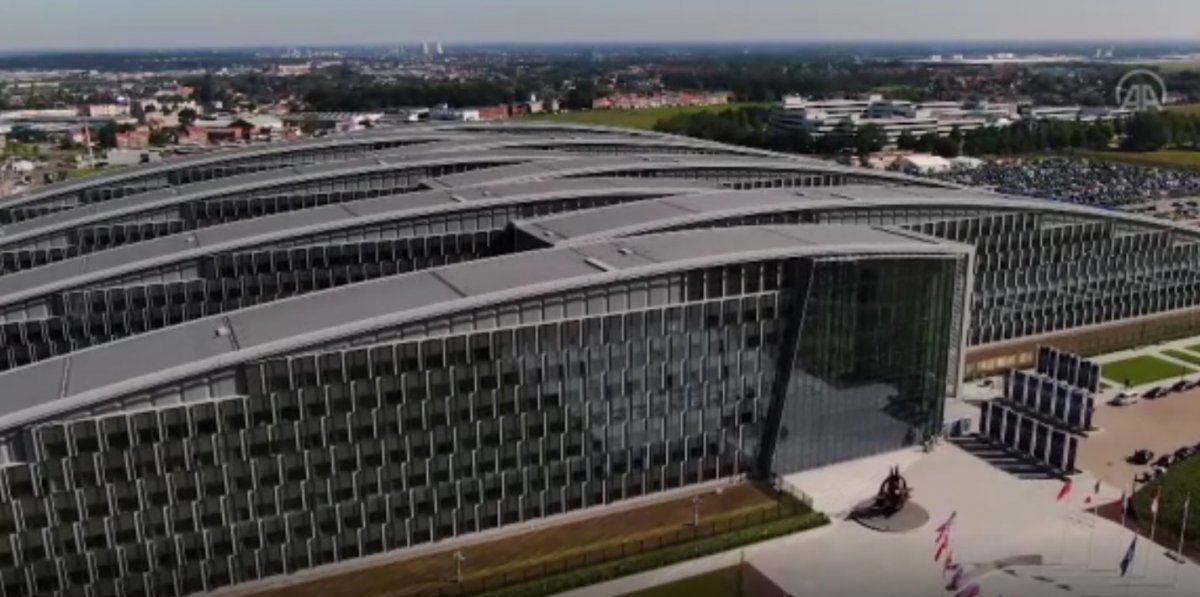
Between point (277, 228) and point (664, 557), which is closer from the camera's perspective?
point (664, 557)

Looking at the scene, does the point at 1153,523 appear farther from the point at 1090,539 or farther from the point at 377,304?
the point at 377,304

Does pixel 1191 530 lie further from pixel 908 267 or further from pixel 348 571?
pixel 348 571

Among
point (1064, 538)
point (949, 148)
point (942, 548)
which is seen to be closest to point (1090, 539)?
point (1064, 538)

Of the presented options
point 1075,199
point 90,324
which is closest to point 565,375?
point 90,324

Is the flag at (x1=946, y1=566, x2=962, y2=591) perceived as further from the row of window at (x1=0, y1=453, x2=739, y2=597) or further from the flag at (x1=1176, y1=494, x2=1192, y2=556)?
the row of window at (x1=0, y1=453, x2=739, y2=597)

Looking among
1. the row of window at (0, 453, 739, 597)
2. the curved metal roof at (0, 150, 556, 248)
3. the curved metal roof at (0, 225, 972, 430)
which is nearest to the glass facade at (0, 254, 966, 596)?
the row of window at (0, 453, 739, 597)

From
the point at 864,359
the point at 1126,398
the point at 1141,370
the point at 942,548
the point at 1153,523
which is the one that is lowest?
the point at 1141,370
